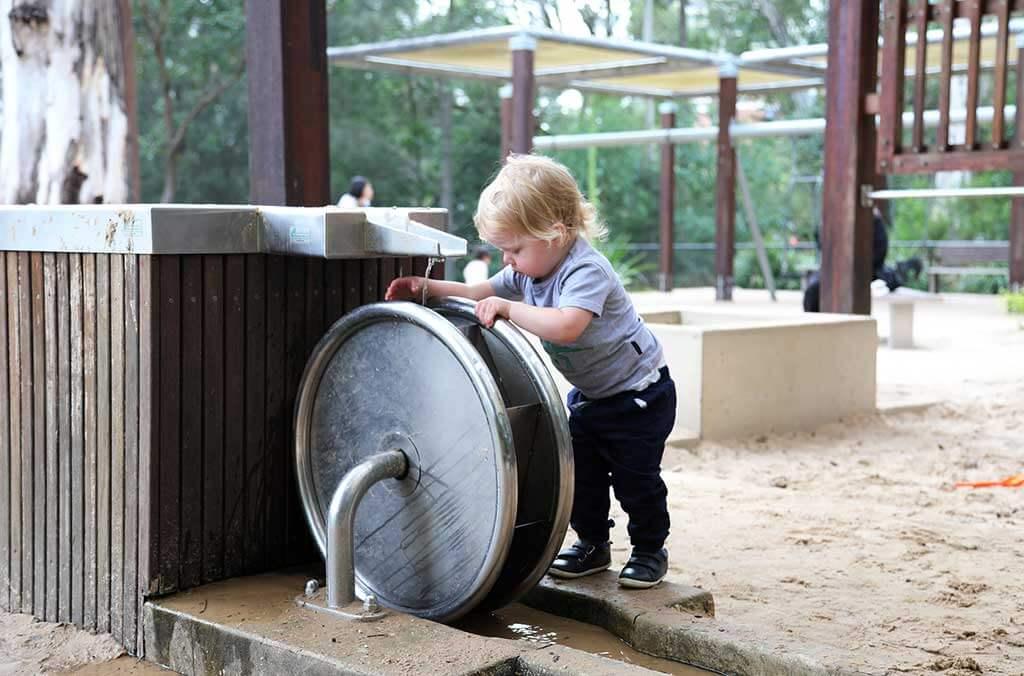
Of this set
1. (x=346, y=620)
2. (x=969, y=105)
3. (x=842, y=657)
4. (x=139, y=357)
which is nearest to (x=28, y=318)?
(x=139, y=357)

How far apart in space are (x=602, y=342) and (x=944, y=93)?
501cm

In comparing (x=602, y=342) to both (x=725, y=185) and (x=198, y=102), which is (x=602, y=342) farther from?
(x=198, y=102)

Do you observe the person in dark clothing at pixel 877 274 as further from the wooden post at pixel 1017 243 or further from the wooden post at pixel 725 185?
the wooden post at pixel 1017 243

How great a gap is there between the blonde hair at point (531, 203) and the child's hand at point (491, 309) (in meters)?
0.17

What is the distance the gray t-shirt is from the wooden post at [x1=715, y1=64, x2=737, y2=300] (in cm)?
1132

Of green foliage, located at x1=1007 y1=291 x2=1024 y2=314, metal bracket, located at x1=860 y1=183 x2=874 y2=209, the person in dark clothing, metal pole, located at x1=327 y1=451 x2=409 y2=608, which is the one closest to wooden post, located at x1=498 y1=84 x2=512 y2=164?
the person in dark clothing

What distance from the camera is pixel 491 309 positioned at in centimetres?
298

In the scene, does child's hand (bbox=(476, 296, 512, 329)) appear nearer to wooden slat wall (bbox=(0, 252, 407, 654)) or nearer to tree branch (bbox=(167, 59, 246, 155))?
wooden slat wall (bbox=(0, 252, 407, 654))

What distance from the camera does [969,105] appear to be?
723 cm

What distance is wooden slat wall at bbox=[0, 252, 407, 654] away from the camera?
293 centimetres

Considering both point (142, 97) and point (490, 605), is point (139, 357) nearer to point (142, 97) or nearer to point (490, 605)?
point (490, 605)

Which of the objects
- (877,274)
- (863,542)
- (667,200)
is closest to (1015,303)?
(877,274)

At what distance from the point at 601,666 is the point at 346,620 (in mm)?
602

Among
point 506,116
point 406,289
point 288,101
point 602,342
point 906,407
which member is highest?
point 506,116
